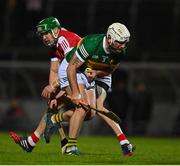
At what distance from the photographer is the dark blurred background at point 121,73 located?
24641 mm

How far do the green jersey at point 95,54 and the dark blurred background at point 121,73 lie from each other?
1057 cm

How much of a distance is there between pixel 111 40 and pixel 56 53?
135cm

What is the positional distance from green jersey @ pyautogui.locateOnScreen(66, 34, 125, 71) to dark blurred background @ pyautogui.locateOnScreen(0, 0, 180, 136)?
10574mm

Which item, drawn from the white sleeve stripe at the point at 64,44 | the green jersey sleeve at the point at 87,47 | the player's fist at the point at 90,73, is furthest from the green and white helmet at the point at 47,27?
the green jersey sleeve at the point at 87,47

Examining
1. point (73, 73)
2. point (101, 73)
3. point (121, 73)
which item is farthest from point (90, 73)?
point (121, 73)

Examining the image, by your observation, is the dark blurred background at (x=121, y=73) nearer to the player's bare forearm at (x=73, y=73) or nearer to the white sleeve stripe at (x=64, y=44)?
the white sleeve stripe at (x=64, y=44)

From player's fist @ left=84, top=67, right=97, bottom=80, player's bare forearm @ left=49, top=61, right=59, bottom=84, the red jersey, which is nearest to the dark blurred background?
player's bare forearm @ left=49, top=61, right=59, bottom=84

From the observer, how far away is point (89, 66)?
12938 millimetres

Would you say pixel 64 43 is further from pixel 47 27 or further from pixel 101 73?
pixel 101 73

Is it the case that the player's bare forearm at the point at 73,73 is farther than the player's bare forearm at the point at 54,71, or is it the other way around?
the player's bare forearm at the point at 54,71

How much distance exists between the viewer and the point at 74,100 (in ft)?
40.9

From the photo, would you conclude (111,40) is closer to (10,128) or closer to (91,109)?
(91,109)

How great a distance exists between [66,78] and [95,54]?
0.75 meters

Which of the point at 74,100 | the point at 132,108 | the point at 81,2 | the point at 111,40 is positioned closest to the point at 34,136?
the point at 74,100
